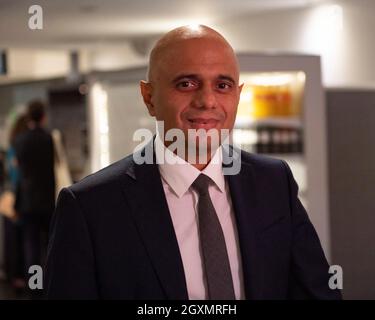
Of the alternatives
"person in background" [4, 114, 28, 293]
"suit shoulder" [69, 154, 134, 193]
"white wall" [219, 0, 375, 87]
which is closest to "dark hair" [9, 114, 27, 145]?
"person in background" [4, 114, 28, 293]

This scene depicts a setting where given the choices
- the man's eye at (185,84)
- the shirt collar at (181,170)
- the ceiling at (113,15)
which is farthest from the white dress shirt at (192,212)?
the ceiling at (113,15)

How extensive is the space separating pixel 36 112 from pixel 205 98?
8.72 feet

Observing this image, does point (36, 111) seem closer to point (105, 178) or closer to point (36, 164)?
point (36, 164)

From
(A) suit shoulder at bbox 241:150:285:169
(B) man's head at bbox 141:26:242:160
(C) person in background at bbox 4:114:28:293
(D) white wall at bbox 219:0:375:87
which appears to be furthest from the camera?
(C) person in background at bbox 4:114:28:293

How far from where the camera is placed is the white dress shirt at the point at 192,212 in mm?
1071

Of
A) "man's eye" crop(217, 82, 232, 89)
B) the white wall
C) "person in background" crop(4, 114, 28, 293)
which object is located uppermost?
the white wall

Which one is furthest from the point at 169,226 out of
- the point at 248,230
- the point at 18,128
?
the point at 18,128

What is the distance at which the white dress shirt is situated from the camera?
1071mm

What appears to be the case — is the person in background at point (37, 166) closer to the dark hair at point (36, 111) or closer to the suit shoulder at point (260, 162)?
the dark hair at point (36, 111)

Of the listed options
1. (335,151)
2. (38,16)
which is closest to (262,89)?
(335,151)

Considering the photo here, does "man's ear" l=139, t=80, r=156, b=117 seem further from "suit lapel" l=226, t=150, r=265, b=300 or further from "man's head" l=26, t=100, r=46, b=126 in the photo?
"man's head" l=26, t=100, r=46, b=126

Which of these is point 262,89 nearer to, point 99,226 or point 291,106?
point 291,106
